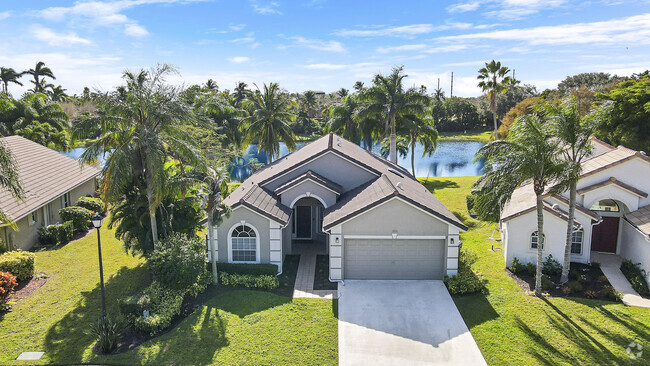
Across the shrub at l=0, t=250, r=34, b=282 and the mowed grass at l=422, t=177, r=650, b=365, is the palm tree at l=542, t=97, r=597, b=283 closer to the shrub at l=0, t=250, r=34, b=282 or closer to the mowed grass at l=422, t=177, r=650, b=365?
the mowed grass at l=422, t=177, r=650, b=365

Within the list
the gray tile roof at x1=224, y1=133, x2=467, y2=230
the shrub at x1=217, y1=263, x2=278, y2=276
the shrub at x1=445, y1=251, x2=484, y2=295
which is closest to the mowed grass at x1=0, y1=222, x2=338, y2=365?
the shrub at x1=217, y1=263, x2=278, y2=276

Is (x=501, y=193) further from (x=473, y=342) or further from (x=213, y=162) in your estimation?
(x=213, y=162)

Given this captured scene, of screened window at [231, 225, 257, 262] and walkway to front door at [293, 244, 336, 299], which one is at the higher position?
screened window at [231, 225, 257, 262]

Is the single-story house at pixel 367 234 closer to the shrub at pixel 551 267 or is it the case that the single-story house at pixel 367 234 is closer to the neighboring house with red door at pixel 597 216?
the neighboring house with red door at pixel 597 216

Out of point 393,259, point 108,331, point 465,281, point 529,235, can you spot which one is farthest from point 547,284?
point 108,331

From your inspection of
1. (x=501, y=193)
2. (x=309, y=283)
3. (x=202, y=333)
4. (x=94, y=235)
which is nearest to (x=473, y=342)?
(x=501, y=193)

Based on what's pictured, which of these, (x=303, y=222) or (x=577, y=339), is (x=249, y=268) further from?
(x=577, y=339)
